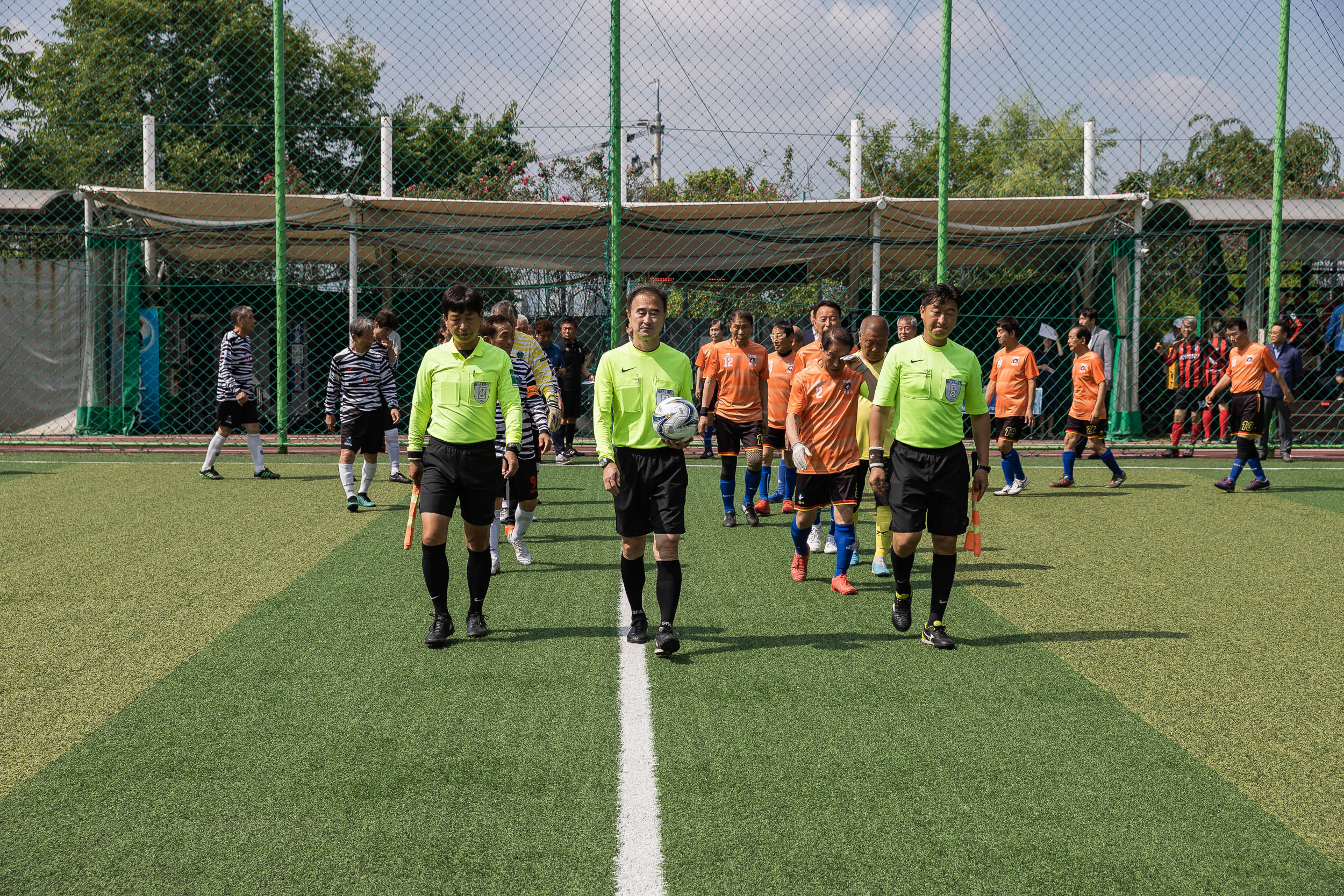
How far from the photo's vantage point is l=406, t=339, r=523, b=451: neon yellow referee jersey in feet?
19.0

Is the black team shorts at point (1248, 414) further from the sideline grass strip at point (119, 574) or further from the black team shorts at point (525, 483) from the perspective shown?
the sideline grass strip at point (119, 574)

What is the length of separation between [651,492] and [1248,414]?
8.80 meters

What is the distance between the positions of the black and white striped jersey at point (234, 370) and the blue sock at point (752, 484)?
6.03 metres

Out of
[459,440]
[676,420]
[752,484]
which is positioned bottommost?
[752,484]

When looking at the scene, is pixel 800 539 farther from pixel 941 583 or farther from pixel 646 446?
pixel 646 446

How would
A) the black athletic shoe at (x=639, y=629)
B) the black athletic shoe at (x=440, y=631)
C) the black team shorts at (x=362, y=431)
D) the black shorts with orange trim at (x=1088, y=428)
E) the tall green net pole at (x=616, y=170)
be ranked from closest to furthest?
the black athletic shoe at (x=440, y=631) < the black athletic shoe at (x=639, y=629) < the black team shorts at (x=362, y=431) < the black shorts with orange trim at (x=1088, y=428) < the tall green net pole at (x=616, y=170)

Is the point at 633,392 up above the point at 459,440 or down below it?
above

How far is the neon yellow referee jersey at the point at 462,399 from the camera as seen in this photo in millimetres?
5801

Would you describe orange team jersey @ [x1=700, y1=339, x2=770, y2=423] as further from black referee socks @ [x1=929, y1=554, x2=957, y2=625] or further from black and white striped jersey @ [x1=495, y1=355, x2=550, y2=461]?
black referee socks @ [x1=929, y1=554, x2=957, y2=625]

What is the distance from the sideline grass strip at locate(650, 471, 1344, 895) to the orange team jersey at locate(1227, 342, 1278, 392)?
22.6ft

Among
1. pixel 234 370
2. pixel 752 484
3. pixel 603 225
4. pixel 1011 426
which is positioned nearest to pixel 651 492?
pixel 752 484

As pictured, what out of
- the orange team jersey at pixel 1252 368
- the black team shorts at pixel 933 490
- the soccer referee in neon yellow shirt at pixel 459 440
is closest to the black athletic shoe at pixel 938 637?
the black team shorts at pixel 933 490

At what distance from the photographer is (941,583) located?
19.3ft

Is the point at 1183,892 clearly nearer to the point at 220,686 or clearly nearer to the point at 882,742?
the point at 882,742
